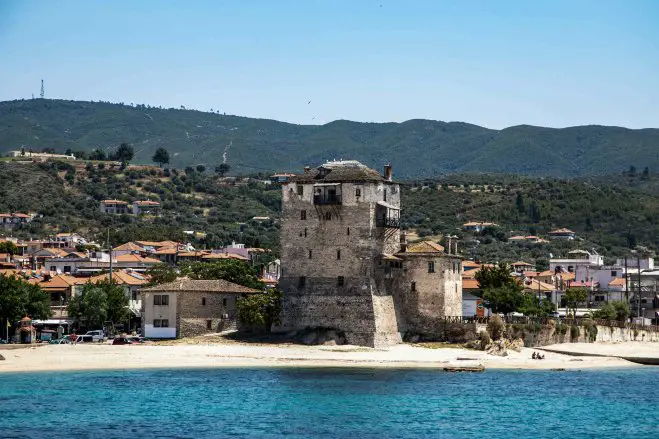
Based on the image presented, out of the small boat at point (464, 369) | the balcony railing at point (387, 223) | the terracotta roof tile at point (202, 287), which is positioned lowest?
the small boat at point (464, 369)

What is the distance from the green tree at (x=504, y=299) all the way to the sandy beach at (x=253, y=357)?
12.5 m

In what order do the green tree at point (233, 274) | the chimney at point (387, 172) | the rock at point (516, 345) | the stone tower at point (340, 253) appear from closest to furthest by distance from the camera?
1. the stone tower at point (340, 253)
2. the rock at point (516, 345)
3. the chimney at point (387, 172)
4. the green tree at point (233, 274)

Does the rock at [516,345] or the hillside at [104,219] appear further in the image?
the hillside at [104,219]

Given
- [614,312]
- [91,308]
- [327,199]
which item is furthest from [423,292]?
[614,312]

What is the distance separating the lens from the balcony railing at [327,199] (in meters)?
82.4

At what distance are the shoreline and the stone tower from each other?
2.35 m

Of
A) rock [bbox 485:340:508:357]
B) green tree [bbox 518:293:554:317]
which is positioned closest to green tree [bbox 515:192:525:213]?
green tree [bbox 518:293:554:317]

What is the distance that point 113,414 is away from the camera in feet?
179

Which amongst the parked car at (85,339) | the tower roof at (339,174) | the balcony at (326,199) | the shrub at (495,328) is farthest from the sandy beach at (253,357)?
the tower roof at (339,174)

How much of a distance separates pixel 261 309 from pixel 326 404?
83.1 feet

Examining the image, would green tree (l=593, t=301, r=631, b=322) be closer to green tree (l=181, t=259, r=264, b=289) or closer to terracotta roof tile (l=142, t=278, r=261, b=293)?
green tree (l=181, t=259, r=264, b=289)

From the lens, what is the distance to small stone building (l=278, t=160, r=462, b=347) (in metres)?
81.7

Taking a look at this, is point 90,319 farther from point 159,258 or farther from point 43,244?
point 43,244

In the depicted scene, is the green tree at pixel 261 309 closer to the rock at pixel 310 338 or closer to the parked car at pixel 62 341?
the rock at pixel 310 338
